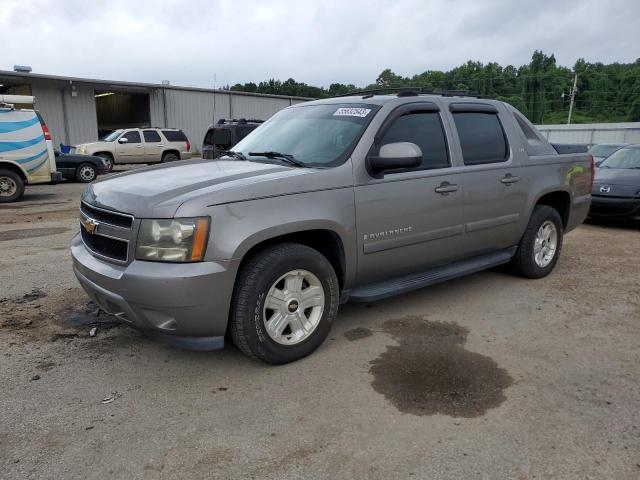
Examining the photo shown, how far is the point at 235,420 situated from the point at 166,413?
0.41 m

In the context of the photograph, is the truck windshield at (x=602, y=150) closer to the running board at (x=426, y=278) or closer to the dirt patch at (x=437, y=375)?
the running board at (x=426, y=278)

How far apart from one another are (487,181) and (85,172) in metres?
14.5

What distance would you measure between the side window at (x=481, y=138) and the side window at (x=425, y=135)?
248mm

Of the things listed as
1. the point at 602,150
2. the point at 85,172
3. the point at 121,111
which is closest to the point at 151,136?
the point at 85,172

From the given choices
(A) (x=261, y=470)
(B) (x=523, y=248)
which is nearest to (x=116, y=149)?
(B) (x=523, y=248)

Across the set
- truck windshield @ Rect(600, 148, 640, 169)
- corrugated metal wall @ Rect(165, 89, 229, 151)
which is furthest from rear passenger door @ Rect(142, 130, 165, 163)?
truck windshield @ Rect(600, 148, 640, 169)

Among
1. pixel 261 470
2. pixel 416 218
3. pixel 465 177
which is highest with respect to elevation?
pixel 465 177

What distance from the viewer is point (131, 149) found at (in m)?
20.1

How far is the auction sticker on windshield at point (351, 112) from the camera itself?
404 cm

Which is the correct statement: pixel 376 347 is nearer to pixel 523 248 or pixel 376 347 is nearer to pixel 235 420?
pixel 235 420

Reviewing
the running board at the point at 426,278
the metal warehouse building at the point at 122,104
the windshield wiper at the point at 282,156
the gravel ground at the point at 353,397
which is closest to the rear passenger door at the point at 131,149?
the metal warehouse building at the point at 122,104

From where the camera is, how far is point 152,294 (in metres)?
2.96

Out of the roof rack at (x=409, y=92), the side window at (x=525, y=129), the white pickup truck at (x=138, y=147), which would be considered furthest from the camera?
the white pickup truck at (x=138, y=147)

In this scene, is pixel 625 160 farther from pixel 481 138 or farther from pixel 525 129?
pixel 481 138
